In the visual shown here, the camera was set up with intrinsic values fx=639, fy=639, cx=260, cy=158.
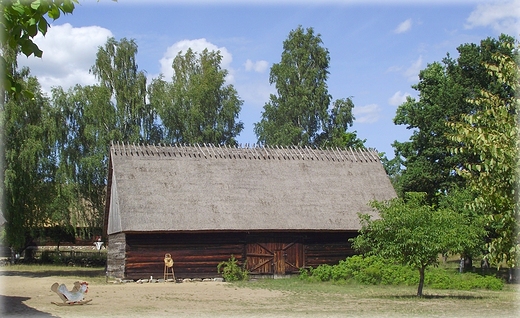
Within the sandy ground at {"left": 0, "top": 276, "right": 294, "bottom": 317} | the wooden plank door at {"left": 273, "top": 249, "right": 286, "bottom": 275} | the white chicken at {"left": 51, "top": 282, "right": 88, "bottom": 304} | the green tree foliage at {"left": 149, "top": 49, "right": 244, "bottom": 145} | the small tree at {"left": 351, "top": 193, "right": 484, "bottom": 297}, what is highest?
the green tree foliage at {"left": 149, "top": 49, "right": 244, "bottom": 145}

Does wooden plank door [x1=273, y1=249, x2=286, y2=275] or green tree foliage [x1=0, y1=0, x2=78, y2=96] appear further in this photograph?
wooden plank door [x1=273, y1=249, x2=286, y2=275]

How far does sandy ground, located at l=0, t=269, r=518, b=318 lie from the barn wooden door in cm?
483

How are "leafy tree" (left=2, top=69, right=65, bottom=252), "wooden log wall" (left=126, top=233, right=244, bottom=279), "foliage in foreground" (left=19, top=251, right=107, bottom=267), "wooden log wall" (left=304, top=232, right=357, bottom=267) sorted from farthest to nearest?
"foliage in foreground" (left=19, top=251, right=107, bottom=267) < "leafy tree" (left=2, top=69, right=65, bottom=252) < "wooden log wall" (left=304, top=232, right=357, bottom=267) < "wooden log wall" (left=126, top=233, right=244, bottom=279)

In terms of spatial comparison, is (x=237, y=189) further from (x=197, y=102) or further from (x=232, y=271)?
(x=197, y=102)

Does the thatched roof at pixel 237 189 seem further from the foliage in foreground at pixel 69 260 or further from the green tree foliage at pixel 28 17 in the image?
the green tree foliage at pixel 28 17

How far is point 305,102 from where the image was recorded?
4878 cm

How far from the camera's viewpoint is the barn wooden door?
2973cm

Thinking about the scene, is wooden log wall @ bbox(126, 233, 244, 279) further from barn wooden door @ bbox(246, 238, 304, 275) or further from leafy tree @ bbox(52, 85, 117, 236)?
leafy tree @ bbox(52, 85, 117, 236)

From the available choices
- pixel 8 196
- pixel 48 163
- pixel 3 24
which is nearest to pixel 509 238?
pixel 3 24

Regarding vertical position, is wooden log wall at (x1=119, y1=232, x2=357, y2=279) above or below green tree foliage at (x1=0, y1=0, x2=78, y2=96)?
below

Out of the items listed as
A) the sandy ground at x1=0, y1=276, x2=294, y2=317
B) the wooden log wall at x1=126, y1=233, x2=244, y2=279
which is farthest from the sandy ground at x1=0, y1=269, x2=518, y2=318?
the wooden log wall at x1=126, y1=233, x2=244, y2=279

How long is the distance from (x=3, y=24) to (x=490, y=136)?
7.09 meters

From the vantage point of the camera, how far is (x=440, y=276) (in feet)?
84.7

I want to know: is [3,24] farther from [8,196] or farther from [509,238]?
[8,196]
